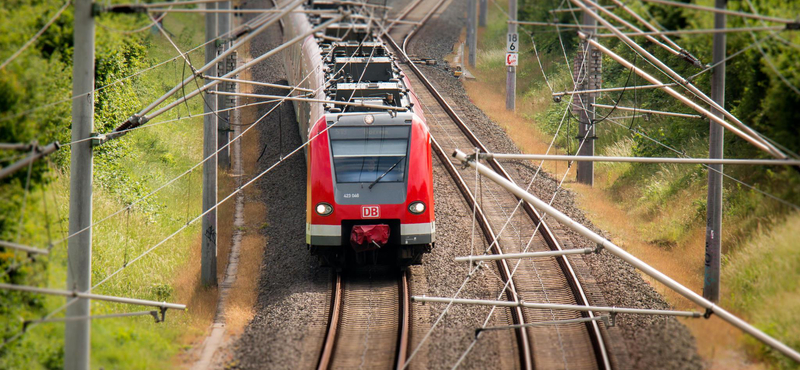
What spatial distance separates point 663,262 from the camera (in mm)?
16172

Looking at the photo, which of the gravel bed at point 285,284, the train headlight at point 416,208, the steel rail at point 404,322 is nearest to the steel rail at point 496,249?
the train headlight at point 416,208

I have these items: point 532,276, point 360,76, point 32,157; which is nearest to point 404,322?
point 532,276

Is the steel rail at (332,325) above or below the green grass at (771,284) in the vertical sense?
below

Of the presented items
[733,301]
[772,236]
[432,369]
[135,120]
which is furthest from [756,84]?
[135,120]

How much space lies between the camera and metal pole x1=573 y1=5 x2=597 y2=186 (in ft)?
67.9

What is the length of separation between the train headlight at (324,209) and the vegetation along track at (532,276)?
2579 millimetres

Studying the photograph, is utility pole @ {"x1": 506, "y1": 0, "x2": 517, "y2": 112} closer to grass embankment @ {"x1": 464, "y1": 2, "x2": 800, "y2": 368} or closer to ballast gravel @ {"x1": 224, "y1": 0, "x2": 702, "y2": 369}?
grass embankment @ {"x1": 464, "y1": 2, "x2": 800, "y2": 368}

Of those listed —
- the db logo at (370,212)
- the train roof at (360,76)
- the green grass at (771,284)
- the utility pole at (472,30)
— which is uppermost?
the utility pole at (472,30)

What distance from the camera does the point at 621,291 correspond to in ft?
47.4

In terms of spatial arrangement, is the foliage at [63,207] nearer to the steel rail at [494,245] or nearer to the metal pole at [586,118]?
the steel rail at [494,245]

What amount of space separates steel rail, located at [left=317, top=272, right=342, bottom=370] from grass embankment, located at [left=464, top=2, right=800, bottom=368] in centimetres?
517

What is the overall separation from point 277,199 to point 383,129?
6826 millimetres

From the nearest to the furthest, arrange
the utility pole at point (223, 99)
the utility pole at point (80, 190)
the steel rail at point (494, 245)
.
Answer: the utility pole at point (80, 190)
the steel rail at point (494, 245)
the utility pole at point (223, 99)

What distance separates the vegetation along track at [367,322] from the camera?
12.0 m
